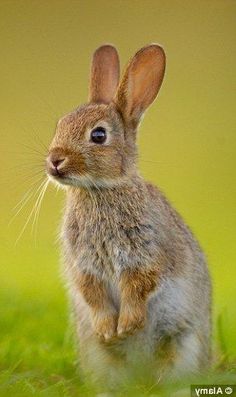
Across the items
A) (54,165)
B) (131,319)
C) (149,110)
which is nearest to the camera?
(54,165)

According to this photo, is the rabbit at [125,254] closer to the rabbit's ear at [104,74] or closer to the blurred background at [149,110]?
the rabbit's ear at [104,74]

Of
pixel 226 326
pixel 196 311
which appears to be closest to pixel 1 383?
pixel 196 311
